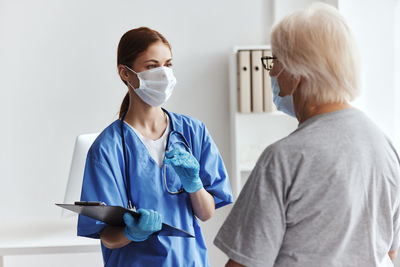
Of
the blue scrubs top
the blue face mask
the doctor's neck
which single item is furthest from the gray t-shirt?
the doctor's neck

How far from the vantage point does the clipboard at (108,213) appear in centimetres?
140

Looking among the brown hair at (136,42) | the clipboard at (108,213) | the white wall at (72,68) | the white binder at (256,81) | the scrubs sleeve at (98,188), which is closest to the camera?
the clipboard at (108,213)

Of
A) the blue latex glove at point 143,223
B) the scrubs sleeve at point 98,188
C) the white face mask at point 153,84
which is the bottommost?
the blue latex glove at point 143,223

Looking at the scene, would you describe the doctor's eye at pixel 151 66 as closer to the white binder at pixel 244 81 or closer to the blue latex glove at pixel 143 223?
the blue latex glove at pixel 143 223

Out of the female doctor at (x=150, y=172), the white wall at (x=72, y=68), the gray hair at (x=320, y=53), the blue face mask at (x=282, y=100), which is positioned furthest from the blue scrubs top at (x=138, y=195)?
the white wall at (x=72, y=68)

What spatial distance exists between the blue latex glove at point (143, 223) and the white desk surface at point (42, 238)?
0.85 m

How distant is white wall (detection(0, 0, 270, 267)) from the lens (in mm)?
3344

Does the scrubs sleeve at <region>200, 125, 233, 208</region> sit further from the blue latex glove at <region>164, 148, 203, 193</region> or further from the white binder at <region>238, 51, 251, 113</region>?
the white binder at <region>238, 51, 251, 113</region>

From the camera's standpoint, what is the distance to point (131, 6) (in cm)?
335

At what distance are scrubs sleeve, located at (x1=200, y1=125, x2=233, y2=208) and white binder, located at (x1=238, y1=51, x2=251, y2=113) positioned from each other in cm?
135

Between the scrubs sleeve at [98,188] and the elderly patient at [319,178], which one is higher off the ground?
the elderly patient at [319,178]

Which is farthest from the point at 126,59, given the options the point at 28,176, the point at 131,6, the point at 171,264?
the point at 28,176

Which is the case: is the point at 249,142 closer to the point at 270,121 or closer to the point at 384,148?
the point at 270,121

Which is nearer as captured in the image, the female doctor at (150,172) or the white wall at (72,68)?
the female doctor at (150,172)
